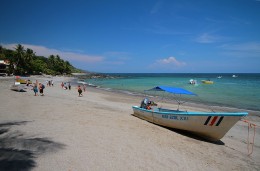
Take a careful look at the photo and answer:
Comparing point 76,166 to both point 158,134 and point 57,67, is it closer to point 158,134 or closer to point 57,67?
point 158,134

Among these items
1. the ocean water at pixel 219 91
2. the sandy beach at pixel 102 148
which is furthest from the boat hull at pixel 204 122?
the ocean water at pixel 219 91

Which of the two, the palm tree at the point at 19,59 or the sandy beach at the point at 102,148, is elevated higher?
the palm tree at the point at 19,59

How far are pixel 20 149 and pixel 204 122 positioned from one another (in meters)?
8.99

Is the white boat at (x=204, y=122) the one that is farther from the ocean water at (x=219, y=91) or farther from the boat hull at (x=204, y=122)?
the ocean water at (x=219, y=91)

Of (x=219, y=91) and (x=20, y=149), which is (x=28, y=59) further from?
(x=20, y=149)

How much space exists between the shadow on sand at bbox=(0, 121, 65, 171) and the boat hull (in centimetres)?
692

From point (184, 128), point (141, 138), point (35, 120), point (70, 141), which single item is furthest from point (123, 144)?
point (35, 120)

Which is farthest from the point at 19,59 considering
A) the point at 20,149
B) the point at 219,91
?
the point at 20,149

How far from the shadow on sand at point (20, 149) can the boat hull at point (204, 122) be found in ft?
22.7

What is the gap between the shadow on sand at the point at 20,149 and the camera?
5.39 m

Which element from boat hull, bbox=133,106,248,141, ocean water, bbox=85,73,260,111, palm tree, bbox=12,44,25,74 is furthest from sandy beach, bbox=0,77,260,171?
palm tree, bbox=12,44,25,74

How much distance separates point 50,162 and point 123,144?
3.16 meters

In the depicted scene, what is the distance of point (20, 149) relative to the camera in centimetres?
638

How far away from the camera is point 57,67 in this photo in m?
105
